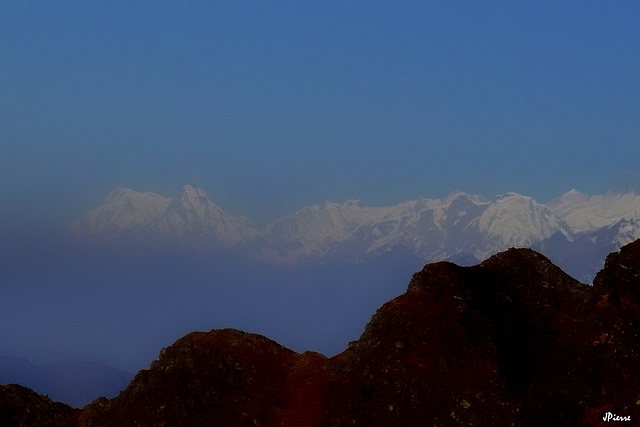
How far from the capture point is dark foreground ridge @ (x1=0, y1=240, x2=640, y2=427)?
36.7 metres

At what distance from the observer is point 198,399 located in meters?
42.0

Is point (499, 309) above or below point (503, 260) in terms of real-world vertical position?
below

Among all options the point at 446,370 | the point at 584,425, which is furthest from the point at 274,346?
the point at 584,425

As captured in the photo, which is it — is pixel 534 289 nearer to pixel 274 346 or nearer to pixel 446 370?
pixel 446 370

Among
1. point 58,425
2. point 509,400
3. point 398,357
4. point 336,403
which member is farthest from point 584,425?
point 58,425

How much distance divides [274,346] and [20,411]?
18.6 meters

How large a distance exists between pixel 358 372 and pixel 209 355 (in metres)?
9.85

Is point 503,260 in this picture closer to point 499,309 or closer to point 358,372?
point 499,309

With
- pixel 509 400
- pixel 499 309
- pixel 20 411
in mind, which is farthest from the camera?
pixel 20 411

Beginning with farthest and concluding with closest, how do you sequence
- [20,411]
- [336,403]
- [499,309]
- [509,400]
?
[20,411] → [499,309] → [336,403] → [509,400]

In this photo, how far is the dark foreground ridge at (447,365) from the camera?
120ft

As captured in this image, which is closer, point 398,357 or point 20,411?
point 398,357

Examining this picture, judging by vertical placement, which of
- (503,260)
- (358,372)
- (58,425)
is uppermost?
(503,260)

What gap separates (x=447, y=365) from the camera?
38.8 m
